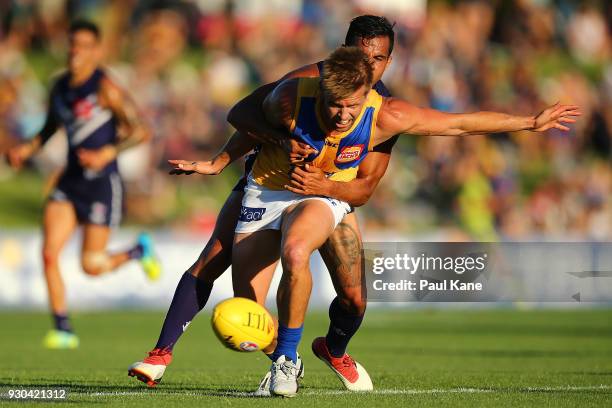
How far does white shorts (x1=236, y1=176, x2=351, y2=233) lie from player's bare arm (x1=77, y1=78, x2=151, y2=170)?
5.66 metres

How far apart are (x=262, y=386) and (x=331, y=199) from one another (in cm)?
130

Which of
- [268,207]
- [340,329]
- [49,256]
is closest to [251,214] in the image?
[268,207]

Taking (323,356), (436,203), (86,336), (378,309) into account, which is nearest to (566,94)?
(436,203)

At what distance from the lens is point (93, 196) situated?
44.7ft

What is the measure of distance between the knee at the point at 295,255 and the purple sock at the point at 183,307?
3.71 feet

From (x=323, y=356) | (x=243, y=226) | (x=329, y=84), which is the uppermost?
(x=329, y=84)

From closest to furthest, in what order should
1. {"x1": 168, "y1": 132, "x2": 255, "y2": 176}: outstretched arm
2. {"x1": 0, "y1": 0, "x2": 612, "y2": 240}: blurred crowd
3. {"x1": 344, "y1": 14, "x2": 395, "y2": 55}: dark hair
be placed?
{"x1": 168, "y1": 132, "x2": 255, "y2": 176}: outstretched arm < {"x1": 344, "y1": 14, "x2": 395, "y2": 55}: dark hair < {"x1": 0, "y1": 0, "x2": 612, "y2": 240}: blurred crowd

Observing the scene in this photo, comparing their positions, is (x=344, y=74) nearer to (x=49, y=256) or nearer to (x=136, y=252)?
(x=49, y=256)

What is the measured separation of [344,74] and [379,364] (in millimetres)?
4527

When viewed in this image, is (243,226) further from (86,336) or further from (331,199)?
(86,336)

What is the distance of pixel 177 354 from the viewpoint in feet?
41.8

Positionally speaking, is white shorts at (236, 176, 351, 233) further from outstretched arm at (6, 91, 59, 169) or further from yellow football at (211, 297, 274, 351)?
outstretched arm at (6, 91, 59, 169)

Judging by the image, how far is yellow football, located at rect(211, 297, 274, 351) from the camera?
7445mm

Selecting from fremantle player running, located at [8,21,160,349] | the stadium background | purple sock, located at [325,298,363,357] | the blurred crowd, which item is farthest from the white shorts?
the blurred crowd
